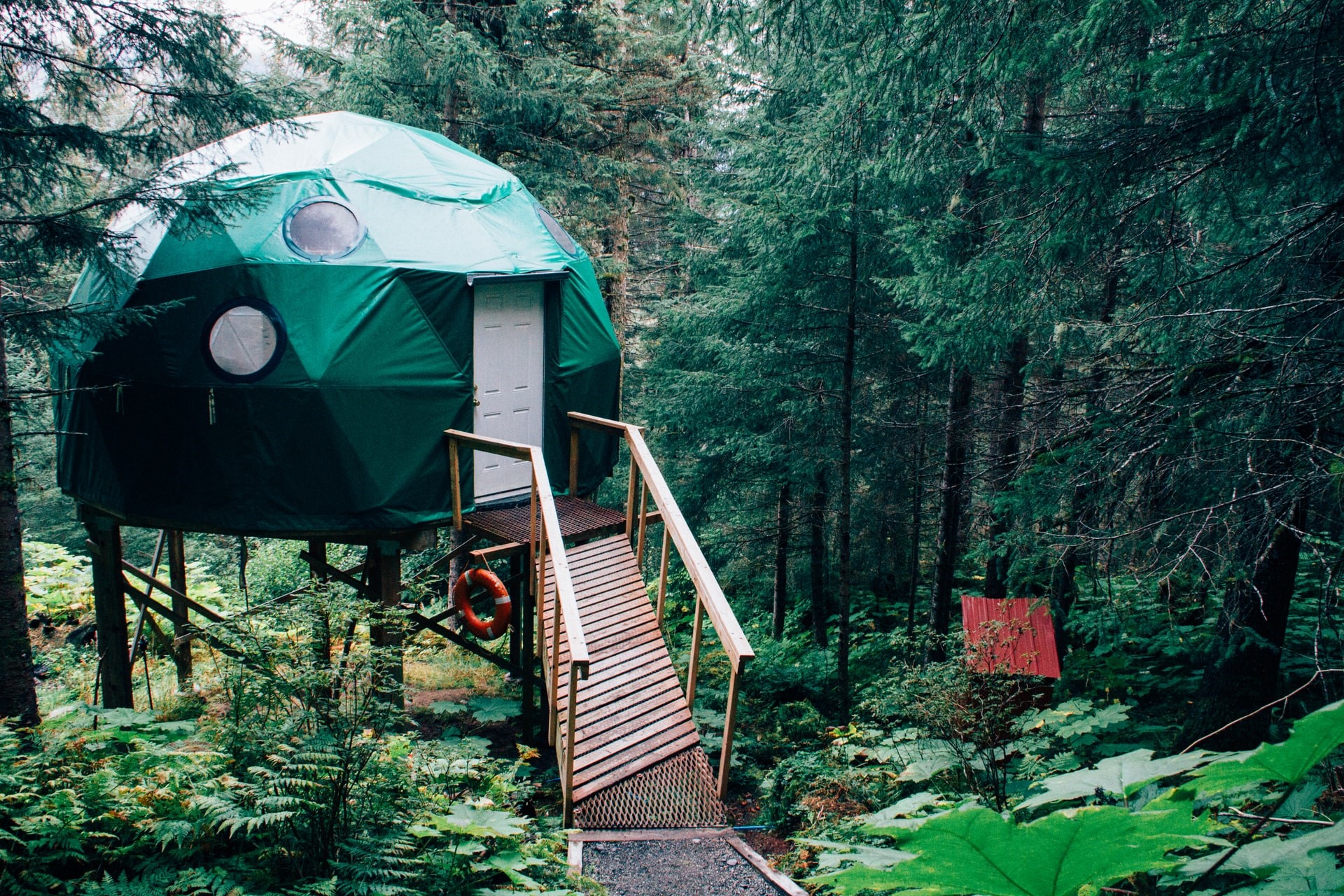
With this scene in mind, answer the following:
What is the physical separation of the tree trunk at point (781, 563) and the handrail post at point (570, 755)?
27.8ft

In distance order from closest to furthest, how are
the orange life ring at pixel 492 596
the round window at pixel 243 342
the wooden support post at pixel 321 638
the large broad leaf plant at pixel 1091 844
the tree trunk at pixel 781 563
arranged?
1. the large broad leaf plant at pixel 1091 844
2. the wooden support post at pixel 321 638
3. the round window at pixel 243 342
4. the orange life ring at pixel 492 596
5. the tree trunk at pixel 781 563

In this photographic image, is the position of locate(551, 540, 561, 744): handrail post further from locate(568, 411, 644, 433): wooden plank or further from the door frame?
locate(568, 411, 644, 433): wooden plank

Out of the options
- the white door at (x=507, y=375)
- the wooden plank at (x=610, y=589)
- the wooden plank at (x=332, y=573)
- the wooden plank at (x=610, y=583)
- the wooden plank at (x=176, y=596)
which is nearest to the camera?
the wooden plank at (x=610, y=589)

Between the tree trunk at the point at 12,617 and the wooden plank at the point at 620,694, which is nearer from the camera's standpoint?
the tree trunk at the point at 12,617

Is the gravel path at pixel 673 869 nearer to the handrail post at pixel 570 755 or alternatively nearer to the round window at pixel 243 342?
the handrail post at pixel 570 755

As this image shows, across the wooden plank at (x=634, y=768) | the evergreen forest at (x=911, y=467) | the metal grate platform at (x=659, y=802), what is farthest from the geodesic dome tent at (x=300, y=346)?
the metal grate platform at (x=659, y=802)

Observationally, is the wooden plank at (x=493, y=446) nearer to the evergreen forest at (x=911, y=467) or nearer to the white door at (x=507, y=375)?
the white door at (x=507, y=375)

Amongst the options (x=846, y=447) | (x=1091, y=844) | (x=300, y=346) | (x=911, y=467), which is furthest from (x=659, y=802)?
(x=911, y=467)

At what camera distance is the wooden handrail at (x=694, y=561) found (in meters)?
6.00

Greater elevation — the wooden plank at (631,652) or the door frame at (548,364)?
the door frame at (548,364)

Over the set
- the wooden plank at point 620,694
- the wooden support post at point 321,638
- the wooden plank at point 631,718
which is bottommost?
the wooden plank at point 631,718

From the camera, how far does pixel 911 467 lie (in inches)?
542

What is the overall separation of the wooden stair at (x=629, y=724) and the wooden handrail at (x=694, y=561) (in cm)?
67

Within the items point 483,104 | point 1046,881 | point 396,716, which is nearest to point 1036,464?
point 396,716
